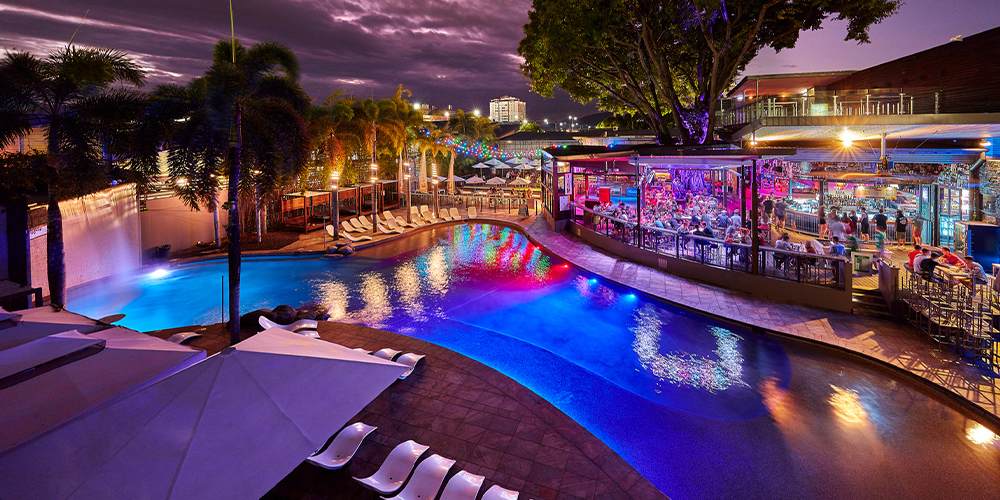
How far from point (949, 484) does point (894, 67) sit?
80.9 feet

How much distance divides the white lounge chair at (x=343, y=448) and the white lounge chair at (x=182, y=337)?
5.25 m

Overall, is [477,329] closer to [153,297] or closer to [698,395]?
[698,395]

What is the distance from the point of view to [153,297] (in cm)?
1351

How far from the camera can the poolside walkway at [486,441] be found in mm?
4977

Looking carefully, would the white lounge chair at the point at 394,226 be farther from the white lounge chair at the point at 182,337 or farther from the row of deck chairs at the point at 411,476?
the row of deck chairs at the point at 411,476

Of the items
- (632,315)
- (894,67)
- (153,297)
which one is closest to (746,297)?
(632,315)

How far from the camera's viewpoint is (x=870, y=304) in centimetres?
1046

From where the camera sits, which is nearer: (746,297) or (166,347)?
(166,347)

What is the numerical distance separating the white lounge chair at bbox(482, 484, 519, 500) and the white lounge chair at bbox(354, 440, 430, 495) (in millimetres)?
956

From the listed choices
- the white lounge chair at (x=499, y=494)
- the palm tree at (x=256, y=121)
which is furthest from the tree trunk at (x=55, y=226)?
the white lounge chair at (x=499, y=494)

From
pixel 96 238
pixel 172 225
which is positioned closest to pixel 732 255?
pixel 96 238

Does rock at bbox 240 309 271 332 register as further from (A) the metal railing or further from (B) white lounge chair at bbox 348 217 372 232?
(B) white lounge chair at bbox 348 217 372 232

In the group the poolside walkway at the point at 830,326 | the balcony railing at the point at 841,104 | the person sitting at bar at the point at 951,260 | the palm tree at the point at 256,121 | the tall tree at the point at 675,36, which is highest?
the tall tree at the point at 675,36

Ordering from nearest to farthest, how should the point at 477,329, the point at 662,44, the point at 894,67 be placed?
the point at 477,329, the point at 662,44, the point at 894,67
